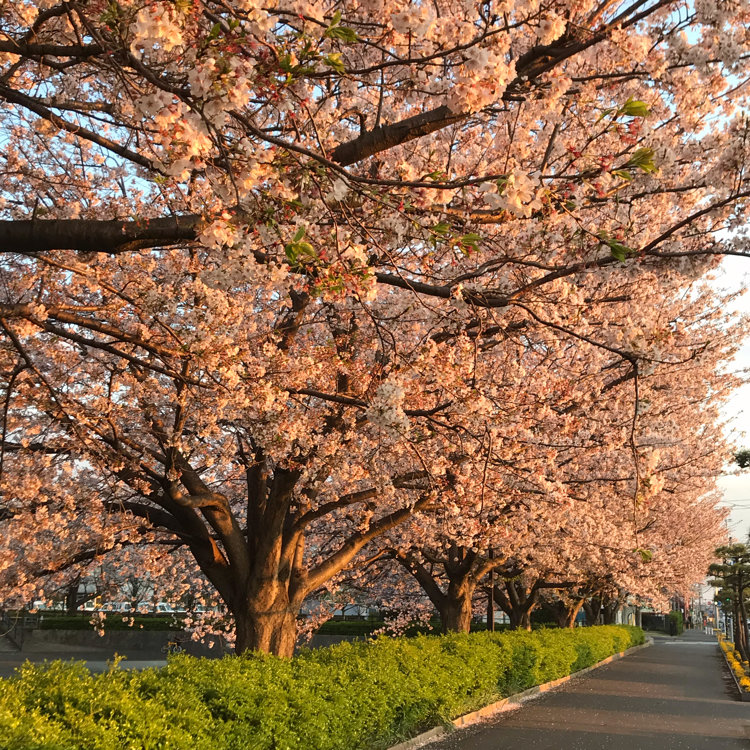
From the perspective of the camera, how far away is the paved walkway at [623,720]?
35.7 ft

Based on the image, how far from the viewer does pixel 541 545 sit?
1920cm

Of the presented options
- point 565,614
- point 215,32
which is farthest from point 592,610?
point 215,32

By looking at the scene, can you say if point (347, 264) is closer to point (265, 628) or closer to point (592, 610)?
point (265, 628)

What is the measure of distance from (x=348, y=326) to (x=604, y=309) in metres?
3.69

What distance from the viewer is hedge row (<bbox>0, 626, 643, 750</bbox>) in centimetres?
491

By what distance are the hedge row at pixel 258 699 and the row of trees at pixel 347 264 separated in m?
2.04

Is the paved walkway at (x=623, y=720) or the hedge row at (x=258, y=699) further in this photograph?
the paved walkway at (x=623, y=720)

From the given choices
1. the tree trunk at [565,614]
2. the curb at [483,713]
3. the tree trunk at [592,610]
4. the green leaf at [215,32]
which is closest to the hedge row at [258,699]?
the curb at [483,713]

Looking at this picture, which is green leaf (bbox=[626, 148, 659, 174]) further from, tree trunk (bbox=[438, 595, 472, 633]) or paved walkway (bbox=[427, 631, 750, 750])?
tree trunk (bbox=[438, 595, 472, 633])

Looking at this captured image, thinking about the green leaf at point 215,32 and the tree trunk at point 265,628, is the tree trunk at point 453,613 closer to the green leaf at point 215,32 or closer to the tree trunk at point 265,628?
the tree trunk at point 265,628

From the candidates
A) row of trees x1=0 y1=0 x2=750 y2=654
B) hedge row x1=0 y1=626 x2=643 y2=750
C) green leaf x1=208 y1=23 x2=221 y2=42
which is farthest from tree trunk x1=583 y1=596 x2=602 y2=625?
green leaf x1=208 y1=23 x2=221 y2=42

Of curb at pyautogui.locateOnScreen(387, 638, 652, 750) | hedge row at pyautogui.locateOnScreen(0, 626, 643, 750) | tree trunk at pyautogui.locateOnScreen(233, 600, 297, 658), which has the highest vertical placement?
tree trunk at pyautogui.locateOnScreen(233, 600, 297, 658)

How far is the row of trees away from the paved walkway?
3.38 meters

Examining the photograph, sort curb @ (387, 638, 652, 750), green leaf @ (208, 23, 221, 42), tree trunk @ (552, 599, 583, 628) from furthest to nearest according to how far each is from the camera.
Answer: tree trunk @ (552, 599, 583, 628) < curb @ (387, 638, 652, 750) < green leaf @ (208, 23, 221, 42)
